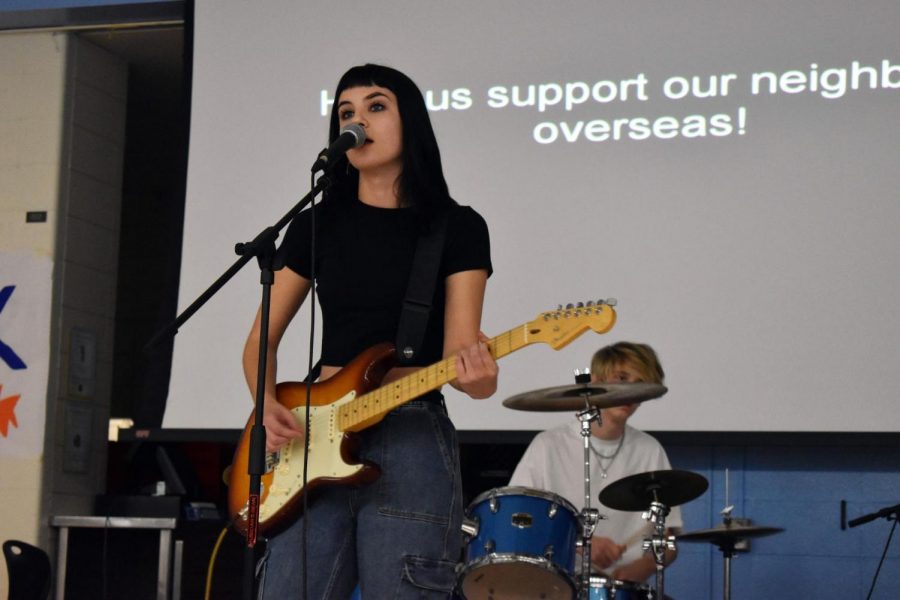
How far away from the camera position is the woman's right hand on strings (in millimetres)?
2252

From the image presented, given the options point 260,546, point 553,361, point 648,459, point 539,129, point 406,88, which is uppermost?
point 539,129

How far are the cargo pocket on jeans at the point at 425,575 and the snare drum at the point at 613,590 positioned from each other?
140 cm

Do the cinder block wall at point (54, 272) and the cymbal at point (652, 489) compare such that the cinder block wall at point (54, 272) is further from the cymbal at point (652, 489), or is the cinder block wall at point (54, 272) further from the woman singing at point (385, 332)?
the woman singing at point (385, 332)

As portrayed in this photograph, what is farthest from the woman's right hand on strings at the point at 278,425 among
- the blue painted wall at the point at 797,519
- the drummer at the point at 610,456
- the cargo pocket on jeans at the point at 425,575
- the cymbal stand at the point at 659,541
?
the blue painted wall at the point at 797,519

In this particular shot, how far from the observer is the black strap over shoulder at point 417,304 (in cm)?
222

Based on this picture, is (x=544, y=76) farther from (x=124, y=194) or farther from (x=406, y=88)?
(x=124, y=194)

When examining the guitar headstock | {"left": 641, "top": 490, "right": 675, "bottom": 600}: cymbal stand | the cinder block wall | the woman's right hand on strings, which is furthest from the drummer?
the cinder block wall

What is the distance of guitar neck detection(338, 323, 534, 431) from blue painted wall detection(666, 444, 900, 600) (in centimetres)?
266

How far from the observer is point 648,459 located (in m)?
4.14

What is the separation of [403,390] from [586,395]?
134 centimetres

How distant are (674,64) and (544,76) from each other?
51 centimetres

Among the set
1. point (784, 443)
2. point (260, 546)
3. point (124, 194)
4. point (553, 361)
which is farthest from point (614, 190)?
point (124, 194)

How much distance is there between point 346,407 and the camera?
2260 mm

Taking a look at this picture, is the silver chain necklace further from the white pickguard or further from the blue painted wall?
the white pickguard
